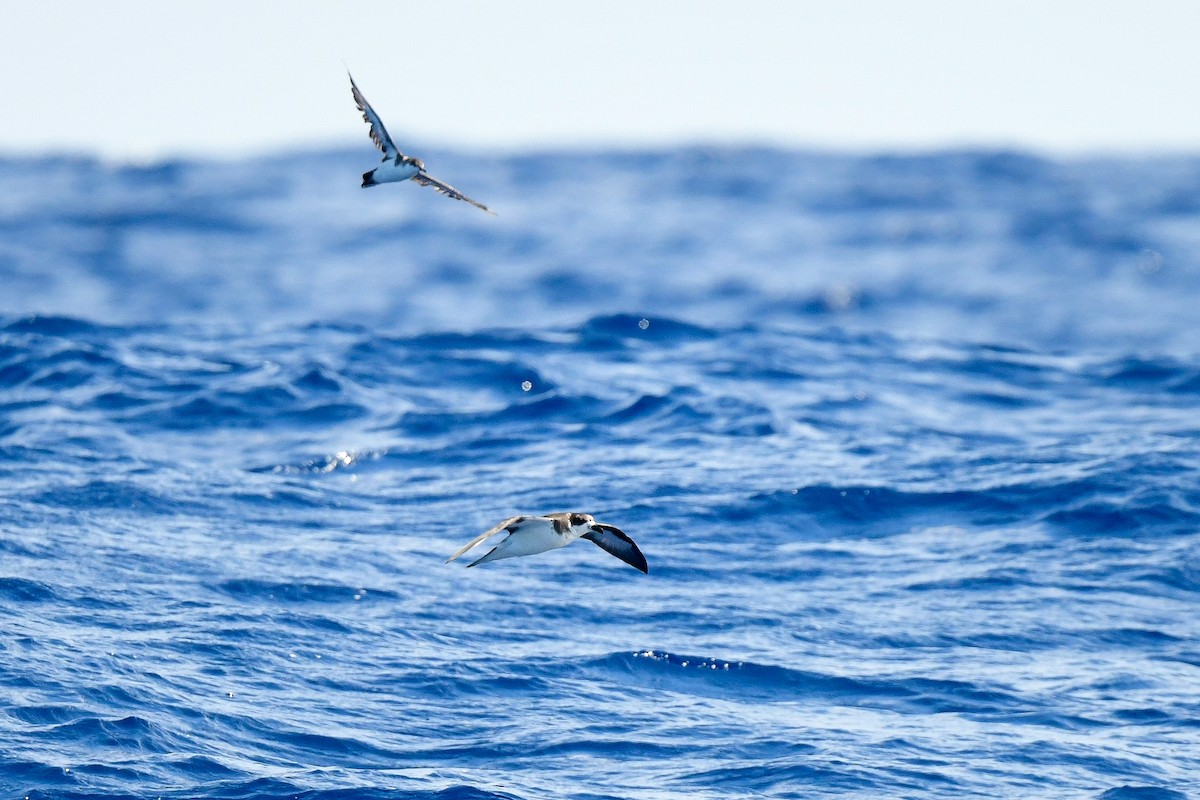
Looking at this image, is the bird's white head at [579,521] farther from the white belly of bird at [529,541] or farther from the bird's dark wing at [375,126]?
the bird's dark wing at [375,126]

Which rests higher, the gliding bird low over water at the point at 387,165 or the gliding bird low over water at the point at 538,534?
the gliding bird low over water at the point at 387,165

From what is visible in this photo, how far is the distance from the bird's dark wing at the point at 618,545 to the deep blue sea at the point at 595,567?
6.42 feet

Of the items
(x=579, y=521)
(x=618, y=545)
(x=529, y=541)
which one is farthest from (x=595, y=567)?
(x=529, y=541)

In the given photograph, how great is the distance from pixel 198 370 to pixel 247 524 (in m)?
8.47

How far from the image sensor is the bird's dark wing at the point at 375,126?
558 inches

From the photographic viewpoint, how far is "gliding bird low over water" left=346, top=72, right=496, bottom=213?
1429cm

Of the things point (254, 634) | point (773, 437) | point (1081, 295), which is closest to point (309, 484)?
point (254, 634)

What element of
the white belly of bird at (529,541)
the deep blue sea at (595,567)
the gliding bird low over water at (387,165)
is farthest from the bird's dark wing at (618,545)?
the gliding bird low over water at (387,165)

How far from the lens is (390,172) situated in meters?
14.6

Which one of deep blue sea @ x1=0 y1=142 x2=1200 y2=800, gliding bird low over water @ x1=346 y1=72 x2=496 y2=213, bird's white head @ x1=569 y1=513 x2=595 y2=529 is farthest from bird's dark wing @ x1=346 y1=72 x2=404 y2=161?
deep blue sea @ x1=0 y1=142 x2=1200 y2=800

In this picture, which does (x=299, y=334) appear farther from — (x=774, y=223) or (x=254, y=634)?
(x=774, y=223)

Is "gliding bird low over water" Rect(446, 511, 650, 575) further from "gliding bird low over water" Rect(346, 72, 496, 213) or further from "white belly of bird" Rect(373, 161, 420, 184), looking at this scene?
"white belly of bird" Rect(373, 161, 420, 184)

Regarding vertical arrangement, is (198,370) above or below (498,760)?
above

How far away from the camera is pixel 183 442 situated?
918 inches
